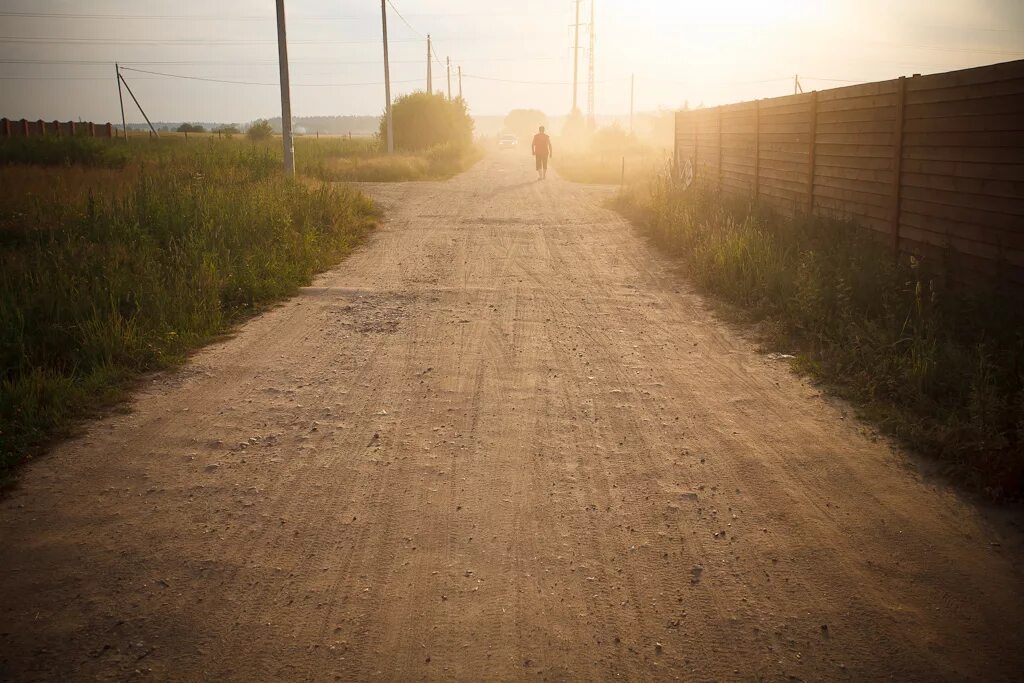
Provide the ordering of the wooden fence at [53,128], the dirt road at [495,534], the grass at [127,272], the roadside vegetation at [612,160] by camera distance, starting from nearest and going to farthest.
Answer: the dirt road at [495,534] → the grass at [127,272] → the roadside vegetation at [612,160] → the wooden fence at [53,128]

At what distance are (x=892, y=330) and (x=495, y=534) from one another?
4.46 metres

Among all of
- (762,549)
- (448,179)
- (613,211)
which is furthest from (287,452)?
(448,179)

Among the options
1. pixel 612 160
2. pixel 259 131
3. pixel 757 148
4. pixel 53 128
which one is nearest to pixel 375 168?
pixel 612 160

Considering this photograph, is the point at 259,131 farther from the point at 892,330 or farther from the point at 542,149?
the point at 892,330

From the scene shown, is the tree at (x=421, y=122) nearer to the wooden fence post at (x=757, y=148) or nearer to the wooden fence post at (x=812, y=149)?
the wooden fence post at (x=757, y=148)

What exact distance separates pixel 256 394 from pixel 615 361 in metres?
3.21

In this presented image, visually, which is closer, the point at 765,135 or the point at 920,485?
the point at 920,485

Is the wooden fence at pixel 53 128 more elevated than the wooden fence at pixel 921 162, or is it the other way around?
the wooden fence at pixel 53 128

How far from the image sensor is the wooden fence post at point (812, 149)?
10815 millimetres

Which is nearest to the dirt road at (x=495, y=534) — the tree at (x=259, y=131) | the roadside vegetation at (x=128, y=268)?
the roadside vegetation at (x=128, y=268)

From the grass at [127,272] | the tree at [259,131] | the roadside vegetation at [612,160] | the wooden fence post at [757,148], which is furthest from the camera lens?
the tree at [259,131]

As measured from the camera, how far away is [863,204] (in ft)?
30.1

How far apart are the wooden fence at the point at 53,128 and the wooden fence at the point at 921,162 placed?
42.8 meters

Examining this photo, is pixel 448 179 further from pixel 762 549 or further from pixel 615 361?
pixel 762 549
